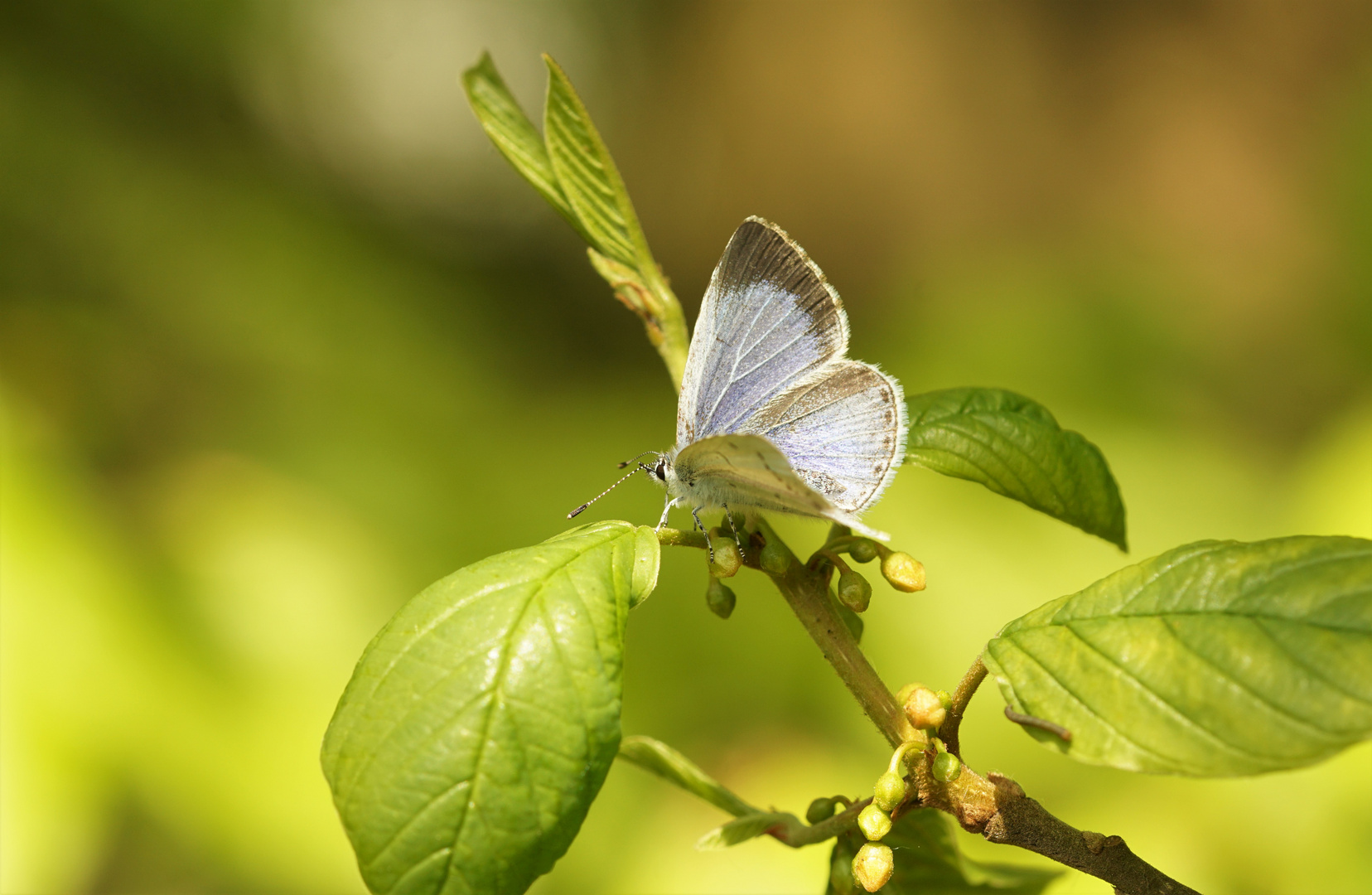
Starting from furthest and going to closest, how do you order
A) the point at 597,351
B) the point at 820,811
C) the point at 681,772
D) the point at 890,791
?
the point at 597,351
the point at 681,772
the point at 820,811
the point at 890,791

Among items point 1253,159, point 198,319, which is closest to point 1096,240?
point 1253,159

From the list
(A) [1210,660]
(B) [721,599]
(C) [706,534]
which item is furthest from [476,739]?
Answer: (A) [1210,660]

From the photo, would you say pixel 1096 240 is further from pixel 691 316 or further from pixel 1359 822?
pixel 1359 822

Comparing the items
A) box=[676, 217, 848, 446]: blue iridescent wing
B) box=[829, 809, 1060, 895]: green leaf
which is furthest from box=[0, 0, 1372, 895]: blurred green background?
box=[676, 217, 848, 446]: blue iridescent wing

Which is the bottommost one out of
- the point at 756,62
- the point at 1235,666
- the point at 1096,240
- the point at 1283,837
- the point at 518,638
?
the point at 1283,837

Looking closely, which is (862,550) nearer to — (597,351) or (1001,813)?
(1001,813)

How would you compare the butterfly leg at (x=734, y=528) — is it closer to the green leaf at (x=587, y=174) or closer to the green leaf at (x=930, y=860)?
the green leaf at (x=587, y=174)
